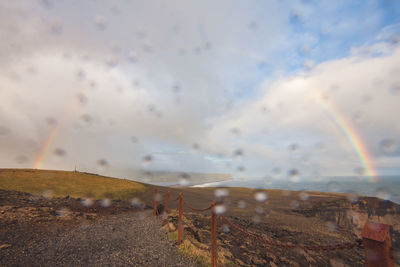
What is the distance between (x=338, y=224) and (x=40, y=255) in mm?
21366

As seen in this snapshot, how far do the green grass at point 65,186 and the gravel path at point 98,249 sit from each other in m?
10.5

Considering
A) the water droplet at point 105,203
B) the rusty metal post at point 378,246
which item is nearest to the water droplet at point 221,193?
the water droplet at point 105,203

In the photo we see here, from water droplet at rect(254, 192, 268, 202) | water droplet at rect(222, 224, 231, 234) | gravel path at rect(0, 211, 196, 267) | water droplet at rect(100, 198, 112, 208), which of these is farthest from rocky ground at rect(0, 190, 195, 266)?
water droplet at rect(254, 192, 268, 202)

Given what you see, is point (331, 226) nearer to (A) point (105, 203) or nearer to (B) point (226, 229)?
(B) point (226, 229)

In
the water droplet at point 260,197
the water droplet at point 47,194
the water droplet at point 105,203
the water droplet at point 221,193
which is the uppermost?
the water droplet at point 47,194

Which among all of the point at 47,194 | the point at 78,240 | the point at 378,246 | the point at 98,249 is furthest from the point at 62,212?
the point at 378,246

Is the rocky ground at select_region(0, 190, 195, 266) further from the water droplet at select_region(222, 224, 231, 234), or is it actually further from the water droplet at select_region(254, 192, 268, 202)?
the water droplet at select_region(254, 192, 268, 202)

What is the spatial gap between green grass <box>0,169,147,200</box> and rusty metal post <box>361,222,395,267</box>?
20.4m

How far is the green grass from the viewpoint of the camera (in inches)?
703

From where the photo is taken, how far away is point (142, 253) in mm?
7512

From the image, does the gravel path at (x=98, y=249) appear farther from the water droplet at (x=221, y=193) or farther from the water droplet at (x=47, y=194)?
the water droplet at (x=221, y=193)

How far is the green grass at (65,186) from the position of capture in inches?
703

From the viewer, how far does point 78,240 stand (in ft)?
27.4

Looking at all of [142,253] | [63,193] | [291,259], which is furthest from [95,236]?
[63,193]
